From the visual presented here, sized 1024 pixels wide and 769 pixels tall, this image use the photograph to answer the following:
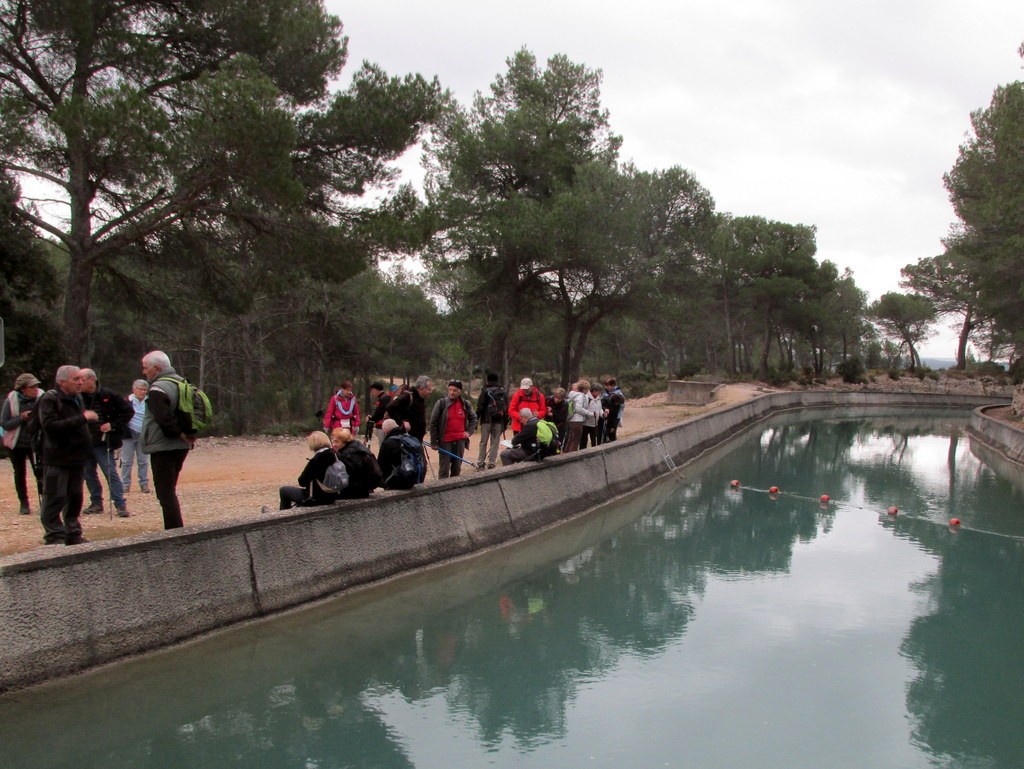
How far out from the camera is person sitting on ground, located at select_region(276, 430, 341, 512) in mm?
8047

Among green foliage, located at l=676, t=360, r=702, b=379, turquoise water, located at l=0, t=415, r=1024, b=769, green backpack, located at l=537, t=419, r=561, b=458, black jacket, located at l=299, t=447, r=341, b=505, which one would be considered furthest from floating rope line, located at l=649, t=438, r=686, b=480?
green foliage, located at l=676, t=360, r=702, b=379

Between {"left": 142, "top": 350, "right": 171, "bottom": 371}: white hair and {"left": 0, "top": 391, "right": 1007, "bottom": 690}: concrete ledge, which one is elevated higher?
{"left": 142, "top": 350, "right": 171, "bottom": 371}: white hair

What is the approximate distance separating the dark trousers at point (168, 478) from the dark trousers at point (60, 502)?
59 centimetres

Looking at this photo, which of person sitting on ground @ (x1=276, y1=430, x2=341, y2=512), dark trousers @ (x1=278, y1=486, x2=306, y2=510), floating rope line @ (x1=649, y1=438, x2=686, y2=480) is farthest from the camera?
floating rope line @ (x1=649, y1=438, x2=686, y2=480)

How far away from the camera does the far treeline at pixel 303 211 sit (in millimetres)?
15836

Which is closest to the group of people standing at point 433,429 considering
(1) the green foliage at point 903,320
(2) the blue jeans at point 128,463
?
(2) the blue jeans at point 128,463

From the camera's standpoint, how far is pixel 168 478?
24.2 feet

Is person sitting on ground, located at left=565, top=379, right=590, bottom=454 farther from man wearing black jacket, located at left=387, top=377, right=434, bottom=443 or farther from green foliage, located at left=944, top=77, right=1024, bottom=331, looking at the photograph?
green foliage, located at left=944, top=77, right=1024, bottom=331

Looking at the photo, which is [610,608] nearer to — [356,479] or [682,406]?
[356,479]

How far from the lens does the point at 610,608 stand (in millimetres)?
8648

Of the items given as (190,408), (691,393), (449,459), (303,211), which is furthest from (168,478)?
(691,393)

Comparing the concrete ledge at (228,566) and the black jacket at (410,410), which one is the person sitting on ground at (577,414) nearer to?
the concrete ledge at (228,566)

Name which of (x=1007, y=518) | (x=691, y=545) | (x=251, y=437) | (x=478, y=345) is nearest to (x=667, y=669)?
(x=691, y=545)

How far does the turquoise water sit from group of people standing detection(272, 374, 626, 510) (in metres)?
1.11
